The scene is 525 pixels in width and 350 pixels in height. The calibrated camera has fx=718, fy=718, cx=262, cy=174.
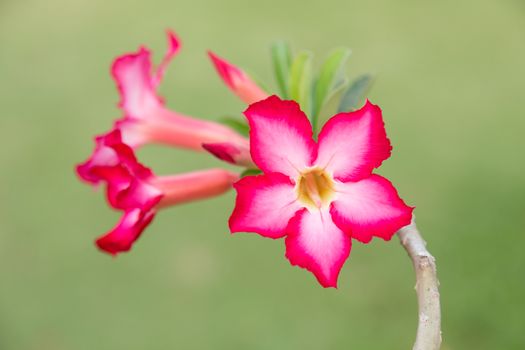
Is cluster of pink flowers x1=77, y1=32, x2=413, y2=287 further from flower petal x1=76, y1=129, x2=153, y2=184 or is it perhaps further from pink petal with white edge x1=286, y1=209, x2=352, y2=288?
flower petal x1=76, y1=129, x2=153, y2=184

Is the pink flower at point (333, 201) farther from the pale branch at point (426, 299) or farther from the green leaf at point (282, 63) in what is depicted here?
the green leaf at point (282, 63)

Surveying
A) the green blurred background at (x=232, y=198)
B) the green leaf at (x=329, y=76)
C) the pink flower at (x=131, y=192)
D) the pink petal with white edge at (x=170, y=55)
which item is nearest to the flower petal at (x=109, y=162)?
the pink flower at (x=131, y=192)

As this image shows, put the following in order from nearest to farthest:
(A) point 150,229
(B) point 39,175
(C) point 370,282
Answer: (C) point 370,282 < (A) point 150,229 < (B) point 39,175

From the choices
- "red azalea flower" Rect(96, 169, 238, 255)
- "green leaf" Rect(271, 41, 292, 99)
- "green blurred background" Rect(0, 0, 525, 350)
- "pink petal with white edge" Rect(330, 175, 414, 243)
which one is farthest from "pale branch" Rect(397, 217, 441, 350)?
"green blurred background" Rect(0, 0, 525, 350)

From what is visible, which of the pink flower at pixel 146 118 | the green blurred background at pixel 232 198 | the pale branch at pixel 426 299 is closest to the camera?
the pale branch at pixel 426 299

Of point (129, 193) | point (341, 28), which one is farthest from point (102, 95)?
point (129, 193)

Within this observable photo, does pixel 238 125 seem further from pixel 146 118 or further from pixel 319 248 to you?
pixel 319 248

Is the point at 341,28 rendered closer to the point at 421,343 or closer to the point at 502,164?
the point at 502,164
